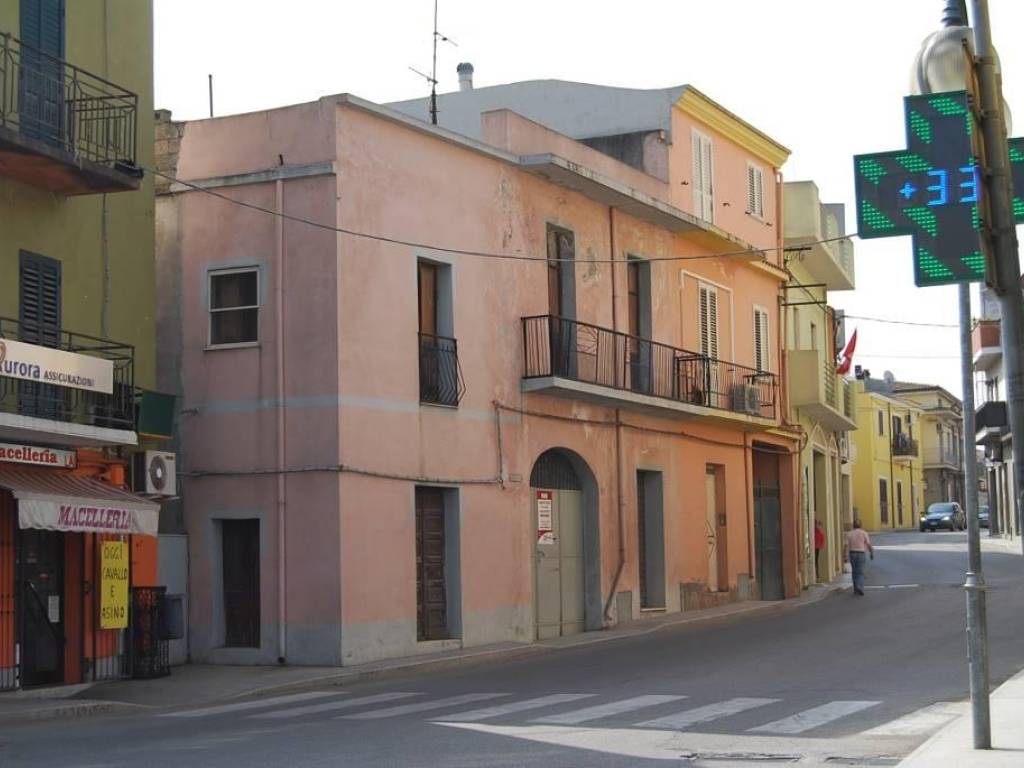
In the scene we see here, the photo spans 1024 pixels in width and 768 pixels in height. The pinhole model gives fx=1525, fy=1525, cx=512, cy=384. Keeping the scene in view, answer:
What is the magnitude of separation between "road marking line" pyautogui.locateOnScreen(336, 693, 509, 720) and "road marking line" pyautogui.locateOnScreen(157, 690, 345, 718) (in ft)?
5.35

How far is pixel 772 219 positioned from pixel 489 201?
1357cm

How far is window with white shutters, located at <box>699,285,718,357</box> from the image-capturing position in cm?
3192

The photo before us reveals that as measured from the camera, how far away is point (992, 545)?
195 ft

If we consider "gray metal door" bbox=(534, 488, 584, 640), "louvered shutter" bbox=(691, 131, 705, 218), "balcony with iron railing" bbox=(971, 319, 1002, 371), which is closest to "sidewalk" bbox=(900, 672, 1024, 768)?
"gray metal door" bbox=(534, 488, 584, 640)

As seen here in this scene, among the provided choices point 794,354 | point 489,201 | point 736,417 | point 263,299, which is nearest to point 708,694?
point 263,299

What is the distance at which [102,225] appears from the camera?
762 inches

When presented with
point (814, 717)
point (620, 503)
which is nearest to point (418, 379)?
point (620, 503)

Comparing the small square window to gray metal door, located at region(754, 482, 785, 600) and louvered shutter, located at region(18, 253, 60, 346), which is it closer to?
louvered shutter, located at region(18, 253, 60, 346)

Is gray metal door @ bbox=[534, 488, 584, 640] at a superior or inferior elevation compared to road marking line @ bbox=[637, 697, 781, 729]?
superior

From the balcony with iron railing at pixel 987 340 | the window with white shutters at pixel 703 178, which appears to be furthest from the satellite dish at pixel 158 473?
the balcony with iron railing at pixel 987 340

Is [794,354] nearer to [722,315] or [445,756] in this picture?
[722,315]

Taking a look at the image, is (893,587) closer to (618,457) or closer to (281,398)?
(618,457)

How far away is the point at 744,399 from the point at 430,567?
11.7 meters

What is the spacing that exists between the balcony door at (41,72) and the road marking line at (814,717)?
10.6 m
